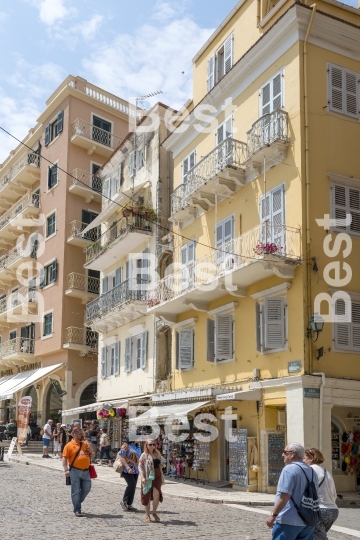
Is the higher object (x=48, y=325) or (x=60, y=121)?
(x=60, y=121)

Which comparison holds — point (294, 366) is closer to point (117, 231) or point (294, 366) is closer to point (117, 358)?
point (117, 358)

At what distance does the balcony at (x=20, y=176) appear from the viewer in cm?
4259

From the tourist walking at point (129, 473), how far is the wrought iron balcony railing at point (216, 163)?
32.2 ft

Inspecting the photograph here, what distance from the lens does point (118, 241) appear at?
2962 centimetres

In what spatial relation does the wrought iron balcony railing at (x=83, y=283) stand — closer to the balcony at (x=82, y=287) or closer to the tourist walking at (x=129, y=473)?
the balcony at (x=82, y=287)

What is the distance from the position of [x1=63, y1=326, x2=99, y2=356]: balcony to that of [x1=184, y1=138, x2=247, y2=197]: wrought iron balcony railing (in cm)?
1436

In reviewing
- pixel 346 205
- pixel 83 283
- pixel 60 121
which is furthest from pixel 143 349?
pixel 60 121

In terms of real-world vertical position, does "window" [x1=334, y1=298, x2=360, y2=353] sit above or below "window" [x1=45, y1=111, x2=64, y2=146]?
below

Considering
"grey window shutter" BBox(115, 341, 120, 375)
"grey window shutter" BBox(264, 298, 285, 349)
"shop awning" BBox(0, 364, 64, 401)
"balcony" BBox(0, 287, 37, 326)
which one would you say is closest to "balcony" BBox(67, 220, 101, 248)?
"balcony" BBox(0, 287, 37, 326)

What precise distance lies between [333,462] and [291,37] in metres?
11.8

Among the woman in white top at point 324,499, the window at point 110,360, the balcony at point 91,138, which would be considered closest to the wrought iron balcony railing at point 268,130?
the woman in white top at point 324,499

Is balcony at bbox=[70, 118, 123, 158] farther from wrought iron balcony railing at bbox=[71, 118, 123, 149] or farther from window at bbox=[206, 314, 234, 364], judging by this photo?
window at bbox=[206, 314, 234, 364]

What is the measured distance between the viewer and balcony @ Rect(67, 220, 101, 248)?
3666cm

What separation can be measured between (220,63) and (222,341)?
9.85 meters
